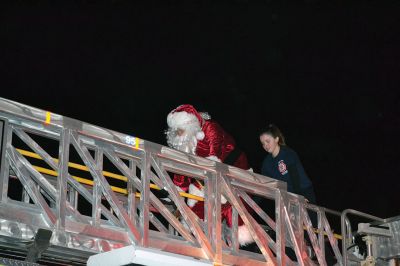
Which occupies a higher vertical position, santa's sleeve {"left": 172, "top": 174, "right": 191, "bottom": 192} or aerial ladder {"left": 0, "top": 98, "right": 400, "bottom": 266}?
santa's sleeve {"left": 172, "top": 174, "right": 191, "bottom": 192}

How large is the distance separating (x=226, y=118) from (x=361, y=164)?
9.71ft

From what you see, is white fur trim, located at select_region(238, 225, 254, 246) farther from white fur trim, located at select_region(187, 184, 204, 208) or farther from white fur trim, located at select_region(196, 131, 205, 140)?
white fur trim, located at select_region(196, 131, 205, 140)

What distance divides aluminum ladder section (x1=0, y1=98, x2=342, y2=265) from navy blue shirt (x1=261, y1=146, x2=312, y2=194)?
15.0 inches

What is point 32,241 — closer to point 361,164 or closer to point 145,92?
point 145,92

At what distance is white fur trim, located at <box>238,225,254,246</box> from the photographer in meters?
8.89

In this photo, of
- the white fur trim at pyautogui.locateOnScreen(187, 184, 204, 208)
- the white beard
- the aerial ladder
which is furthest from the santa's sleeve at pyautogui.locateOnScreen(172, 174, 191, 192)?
the aerial ladder

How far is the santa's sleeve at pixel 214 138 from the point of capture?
9383 mm

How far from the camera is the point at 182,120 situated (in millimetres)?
9680

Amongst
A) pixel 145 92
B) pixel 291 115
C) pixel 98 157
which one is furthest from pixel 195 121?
pixel 291 115

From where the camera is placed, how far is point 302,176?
988cm

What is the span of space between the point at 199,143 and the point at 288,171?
1129mm

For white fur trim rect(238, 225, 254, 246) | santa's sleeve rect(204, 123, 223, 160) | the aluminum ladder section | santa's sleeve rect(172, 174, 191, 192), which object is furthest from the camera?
santa's sleeve rect(172, 174, 191, 192)

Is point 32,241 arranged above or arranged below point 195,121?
below

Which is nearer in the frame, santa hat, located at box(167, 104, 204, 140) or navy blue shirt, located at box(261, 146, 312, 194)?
santa hat, located at box(167, 104, 204, 140)
